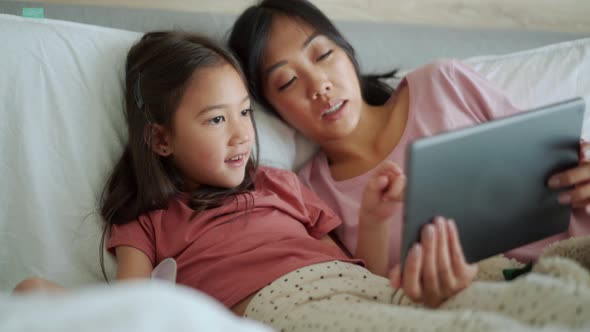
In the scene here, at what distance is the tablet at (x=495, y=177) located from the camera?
0.71m

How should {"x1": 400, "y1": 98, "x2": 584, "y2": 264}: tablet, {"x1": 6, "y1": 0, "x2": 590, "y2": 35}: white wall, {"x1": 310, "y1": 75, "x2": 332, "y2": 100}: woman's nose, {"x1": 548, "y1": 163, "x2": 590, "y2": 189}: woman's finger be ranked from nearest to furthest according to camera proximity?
{"x1": 400, "y1": 98, "x2": 584, "y2": 264}: tablet, {"x1": 548, "y1": 163, "x2": 590, "y2": 189}: woman's finger, {"x1": 310, "y1": 75, "x2": 332, "y2": 100}: woman's nose, {"x1": 6, "y1": 0, "x2": 590, "y2": 35}: white wall

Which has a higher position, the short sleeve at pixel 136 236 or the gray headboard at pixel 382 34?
the gray headboard at pixel 382 34

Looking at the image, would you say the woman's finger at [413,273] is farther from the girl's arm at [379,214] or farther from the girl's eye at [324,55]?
the girl's eye at [324,55]

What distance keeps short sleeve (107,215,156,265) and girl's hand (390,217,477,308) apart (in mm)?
453

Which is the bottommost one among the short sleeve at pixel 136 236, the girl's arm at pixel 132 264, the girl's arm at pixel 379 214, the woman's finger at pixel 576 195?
the girl's arm at pixel 132 264

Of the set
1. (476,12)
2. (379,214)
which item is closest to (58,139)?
(379,214)

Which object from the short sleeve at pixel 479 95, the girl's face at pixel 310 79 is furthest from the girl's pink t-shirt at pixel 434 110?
the girl's face at pixel 310 79

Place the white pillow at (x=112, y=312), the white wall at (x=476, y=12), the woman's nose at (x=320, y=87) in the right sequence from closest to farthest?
the white pillow at (x=112, y=312), the woman's nose at (x=320, y=87), the white wall at (x=476, y=12)

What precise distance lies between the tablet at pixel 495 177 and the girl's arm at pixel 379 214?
120 mm

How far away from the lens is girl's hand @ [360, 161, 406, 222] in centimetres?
86

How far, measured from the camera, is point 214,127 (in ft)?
3.36

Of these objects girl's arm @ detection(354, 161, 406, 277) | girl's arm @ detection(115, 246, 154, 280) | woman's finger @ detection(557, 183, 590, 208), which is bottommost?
girl's arm @ detection(115, 246, 154, 280)

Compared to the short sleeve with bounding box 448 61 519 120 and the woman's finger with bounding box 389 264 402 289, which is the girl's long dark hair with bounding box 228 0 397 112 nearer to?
the short sleeve with bounding box 448 61 519 120

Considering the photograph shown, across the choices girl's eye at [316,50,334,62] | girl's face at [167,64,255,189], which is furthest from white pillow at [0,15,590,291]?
girl's eye at [316,50,334,62]
